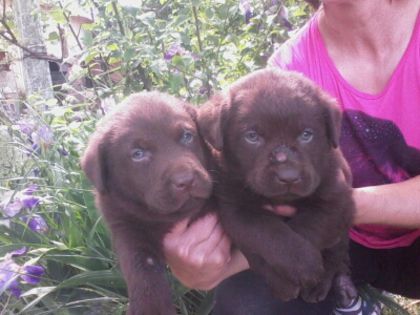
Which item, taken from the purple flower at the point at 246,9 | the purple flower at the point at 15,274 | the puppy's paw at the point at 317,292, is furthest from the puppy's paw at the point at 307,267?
the purple flower at the point at 246,9

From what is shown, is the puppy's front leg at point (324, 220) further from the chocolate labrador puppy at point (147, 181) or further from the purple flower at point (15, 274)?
the purple flower at point (15, 274)

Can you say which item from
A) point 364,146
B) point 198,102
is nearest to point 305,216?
point 364,146

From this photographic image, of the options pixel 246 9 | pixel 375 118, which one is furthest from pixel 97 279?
pixel 246 9

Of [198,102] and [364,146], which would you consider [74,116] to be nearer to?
[198,102]

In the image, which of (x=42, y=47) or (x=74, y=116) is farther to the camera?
(x=42, y=47)

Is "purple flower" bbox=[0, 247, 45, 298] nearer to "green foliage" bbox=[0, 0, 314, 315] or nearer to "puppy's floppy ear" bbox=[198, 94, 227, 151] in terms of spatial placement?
"green foliage" bbox=[0, 0, 314, 315]

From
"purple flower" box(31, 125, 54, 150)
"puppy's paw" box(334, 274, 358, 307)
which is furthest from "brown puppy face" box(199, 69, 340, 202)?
"purple flower" box(31, 125, 54, 150)

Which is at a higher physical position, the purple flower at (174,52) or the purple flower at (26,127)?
the purple flower at (174,52)
